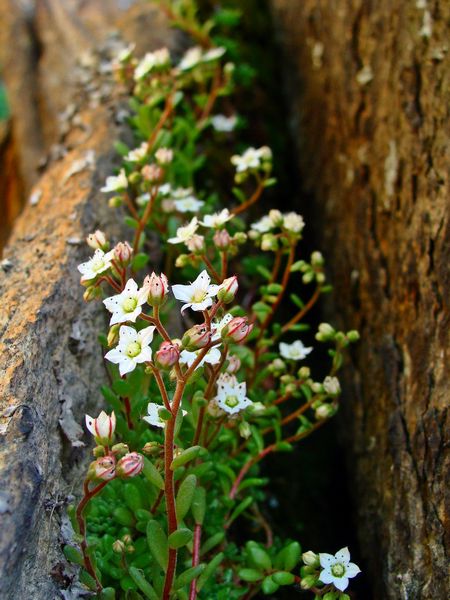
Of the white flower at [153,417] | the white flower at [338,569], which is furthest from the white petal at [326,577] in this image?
the white flower at [153,417]

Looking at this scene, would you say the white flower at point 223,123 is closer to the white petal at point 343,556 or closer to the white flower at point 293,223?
the white flower at point 293,223

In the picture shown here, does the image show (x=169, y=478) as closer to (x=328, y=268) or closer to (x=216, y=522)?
(x=216, y=522)

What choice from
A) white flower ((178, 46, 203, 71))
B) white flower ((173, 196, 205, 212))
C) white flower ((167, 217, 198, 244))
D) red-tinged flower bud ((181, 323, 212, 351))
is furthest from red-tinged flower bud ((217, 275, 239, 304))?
white flower ((178, 46, 203, 71))

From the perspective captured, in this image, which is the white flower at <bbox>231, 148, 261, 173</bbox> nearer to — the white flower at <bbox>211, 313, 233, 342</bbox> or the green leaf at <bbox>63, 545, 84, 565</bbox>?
the white flower at <bbox>211, 313, 233, 342</bbox>

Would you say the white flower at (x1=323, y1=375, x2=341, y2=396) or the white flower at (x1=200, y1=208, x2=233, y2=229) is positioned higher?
the white flower at (x1=200, y1=208, x2=233, y2=229)

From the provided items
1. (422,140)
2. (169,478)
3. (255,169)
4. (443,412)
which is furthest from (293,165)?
(169,478)

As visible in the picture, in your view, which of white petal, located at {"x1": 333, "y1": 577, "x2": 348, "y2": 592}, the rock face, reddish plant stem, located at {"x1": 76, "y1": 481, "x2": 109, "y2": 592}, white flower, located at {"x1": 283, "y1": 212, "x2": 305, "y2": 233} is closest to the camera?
reddish plant stem, located at {"x1": 76, "y1": 481, "x2": 109, "y2": 592}

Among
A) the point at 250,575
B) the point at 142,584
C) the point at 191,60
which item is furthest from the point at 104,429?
the point at 191,60
